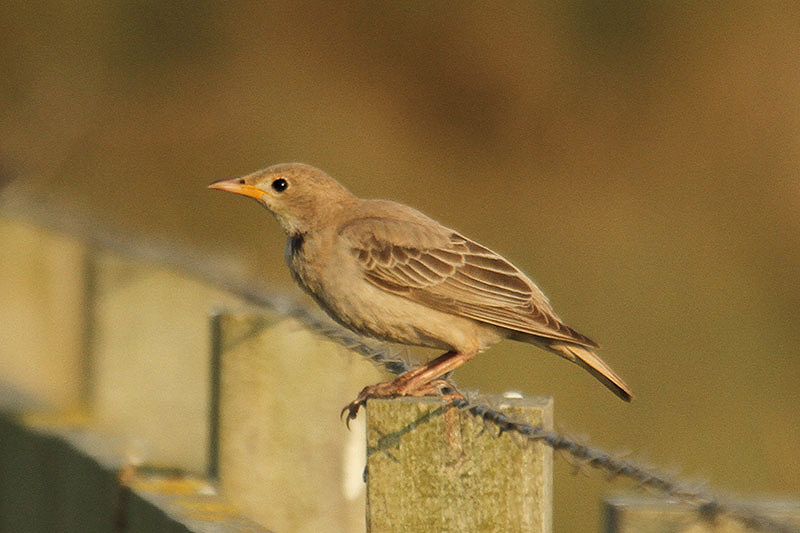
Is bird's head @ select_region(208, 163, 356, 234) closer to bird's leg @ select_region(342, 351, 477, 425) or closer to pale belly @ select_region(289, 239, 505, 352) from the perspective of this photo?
pale belly @ select_region(289, 239, 505, 352)

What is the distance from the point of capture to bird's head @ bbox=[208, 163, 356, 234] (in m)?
5.62

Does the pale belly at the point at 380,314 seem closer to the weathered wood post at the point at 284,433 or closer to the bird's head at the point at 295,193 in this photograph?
the bird's head at the point at 295,193

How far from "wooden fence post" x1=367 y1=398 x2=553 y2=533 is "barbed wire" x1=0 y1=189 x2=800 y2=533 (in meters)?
0.03

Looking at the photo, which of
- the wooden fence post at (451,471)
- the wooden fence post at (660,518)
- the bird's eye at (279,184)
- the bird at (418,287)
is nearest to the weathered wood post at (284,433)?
the bird at (418,287)

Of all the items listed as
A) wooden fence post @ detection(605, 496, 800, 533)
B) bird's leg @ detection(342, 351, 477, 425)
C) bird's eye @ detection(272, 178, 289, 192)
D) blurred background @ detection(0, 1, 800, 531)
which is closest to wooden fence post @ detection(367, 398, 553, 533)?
wooden fence post @ detection(605, 496, 800, 533)

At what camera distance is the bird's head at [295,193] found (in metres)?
5.62

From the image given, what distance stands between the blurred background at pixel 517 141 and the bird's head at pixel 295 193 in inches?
200

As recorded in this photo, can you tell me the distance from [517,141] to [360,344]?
29.2ft

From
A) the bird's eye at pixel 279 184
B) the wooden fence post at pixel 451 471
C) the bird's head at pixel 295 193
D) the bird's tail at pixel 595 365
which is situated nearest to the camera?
the wooden fence post at pixel 451 471

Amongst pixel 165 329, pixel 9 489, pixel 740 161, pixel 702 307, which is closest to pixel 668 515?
pixel 165 329

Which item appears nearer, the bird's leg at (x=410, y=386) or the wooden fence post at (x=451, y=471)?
the wooden fence post at (x=451, y=471)

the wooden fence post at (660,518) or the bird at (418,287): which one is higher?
the bird at (418,287)

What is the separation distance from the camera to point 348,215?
5629 mm

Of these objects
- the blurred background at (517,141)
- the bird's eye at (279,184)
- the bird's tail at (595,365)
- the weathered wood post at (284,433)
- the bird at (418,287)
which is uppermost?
the blurred background at (517,141)
